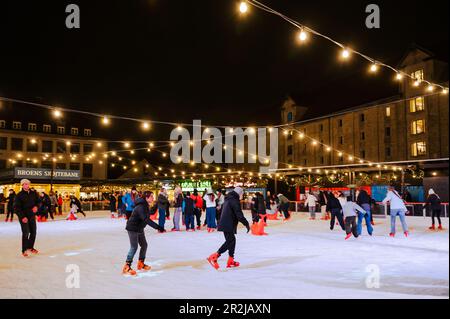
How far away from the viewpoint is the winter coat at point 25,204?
869 cm

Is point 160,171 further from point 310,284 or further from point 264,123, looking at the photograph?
point 310,284

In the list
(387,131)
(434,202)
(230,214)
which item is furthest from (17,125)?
(230,214)

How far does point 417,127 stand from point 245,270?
103ft

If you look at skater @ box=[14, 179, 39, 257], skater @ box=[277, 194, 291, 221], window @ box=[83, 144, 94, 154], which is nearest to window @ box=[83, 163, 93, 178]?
window @ box=[83, 144, 94, 154]

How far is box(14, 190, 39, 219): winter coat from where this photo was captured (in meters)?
8.69

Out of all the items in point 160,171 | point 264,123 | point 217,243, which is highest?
point 264,123

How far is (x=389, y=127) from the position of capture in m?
37.3

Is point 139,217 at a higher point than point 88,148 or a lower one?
lower

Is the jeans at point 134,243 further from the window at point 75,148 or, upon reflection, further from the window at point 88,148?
the window at point 88,148

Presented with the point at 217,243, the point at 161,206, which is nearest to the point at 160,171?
the point at 161,206

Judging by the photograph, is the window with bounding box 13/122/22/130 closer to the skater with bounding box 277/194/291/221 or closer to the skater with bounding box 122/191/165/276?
the skater with bounding box 277/194/291/221

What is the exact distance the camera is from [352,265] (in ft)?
24.8

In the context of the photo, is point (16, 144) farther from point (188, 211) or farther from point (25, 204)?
point (25, 204)
